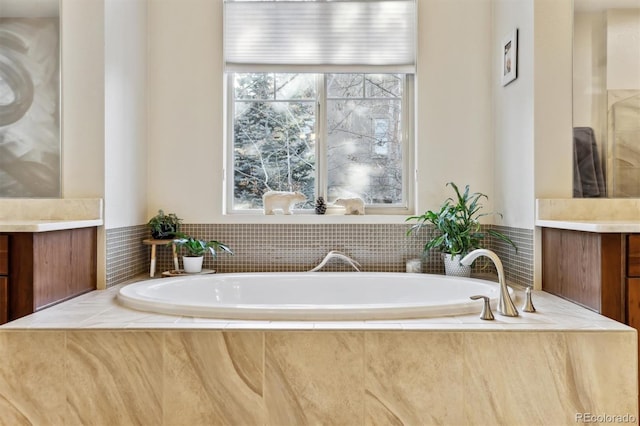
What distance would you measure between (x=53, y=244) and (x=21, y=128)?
73 centimetres

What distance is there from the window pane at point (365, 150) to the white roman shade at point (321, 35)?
0.24 meters

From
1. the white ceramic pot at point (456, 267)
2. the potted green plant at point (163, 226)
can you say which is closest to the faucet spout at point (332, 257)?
the white ceramic pot at point (456, 267)

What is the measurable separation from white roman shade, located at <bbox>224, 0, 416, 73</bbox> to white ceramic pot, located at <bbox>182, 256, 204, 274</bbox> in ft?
3.77

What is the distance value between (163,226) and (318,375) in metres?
1.49

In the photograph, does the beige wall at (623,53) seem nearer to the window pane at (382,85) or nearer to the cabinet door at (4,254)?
the window pane at (382,85)

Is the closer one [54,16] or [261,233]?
[54,16]

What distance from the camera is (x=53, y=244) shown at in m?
1.82

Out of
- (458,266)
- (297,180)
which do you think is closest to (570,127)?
(458,266)

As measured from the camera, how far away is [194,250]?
97.5 inches

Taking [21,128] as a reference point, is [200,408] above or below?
below

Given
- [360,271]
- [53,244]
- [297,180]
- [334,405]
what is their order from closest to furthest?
1. [334,405]
2. [53,244]
3. [360,271]
4. [297,180]

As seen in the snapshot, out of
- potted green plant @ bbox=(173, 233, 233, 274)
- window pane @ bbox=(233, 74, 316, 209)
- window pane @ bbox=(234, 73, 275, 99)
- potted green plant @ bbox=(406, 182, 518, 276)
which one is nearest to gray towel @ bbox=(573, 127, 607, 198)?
potted green plant @ bbox=(406, 182, 518, 276)

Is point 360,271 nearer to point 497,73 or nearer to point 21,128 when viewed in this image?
point 497,73

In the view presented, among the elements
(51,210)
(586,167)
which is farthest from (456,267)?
(51,210)
